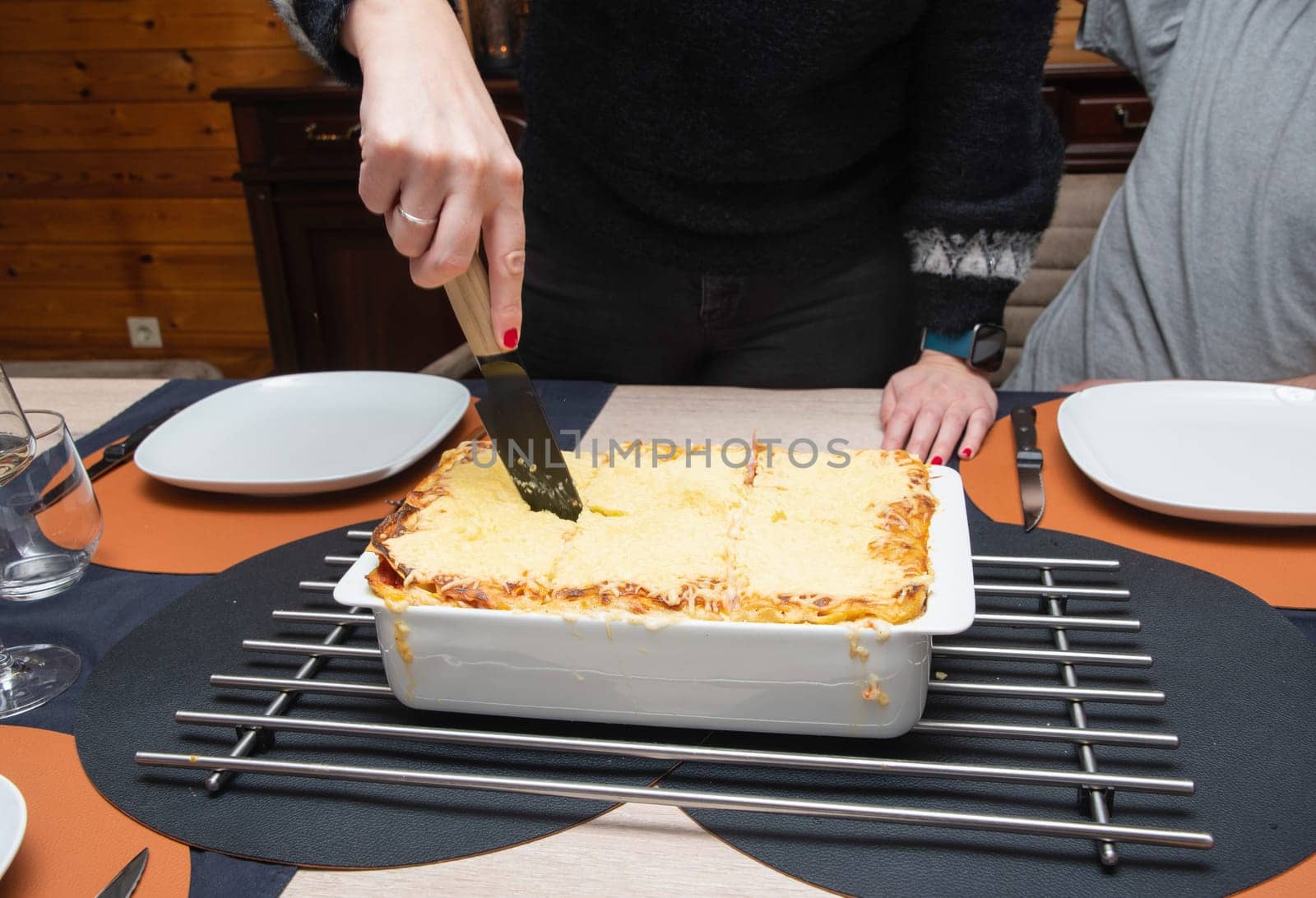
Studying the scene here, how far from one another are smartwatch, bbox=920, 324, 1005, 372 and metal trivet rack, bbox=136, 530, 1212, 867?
0.53 m

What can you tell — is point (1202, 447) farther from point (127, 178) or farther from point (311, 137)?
point (127, 178)

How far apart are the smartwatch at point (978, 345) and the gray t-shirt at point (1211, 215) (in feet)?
1.58

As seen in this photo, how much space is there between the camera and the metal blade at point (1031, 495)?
94 cm

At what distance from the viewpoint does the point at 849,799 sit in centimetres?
62

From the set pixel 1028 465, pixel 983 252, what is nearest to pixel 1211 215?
pixel 983 252

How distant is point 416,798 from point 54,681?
0.35 meters

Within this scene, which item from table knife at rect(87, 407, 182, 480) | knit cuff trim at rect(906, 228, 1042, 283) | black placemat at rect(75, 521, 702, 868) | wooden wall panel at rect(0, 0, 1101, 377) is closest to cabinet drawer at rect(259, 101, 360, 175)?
wooden wall panel at rect(0, 0, 1101, 377)

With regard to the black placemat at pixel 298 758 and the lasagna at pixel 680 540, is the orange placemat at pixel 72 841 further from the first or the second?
the lasagna at pixel 680 540

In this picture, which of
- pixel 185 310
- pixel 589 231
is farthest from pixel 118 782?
pixel 185 310

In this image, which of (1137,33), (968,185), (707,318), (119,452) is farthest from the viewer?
(1137,33)

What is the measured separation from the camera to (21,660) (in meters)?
0.79

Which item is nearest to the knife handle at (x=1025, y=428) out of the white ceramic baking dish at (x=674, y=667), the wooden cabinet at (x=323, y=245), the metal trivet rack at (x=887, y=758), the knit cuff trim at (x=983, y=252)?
the knit cuff trim at (x=983, y=252)

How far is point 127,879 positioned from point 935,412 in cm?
89

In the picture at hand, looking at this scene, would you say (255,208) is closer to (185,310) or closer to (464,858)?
(185,310)
